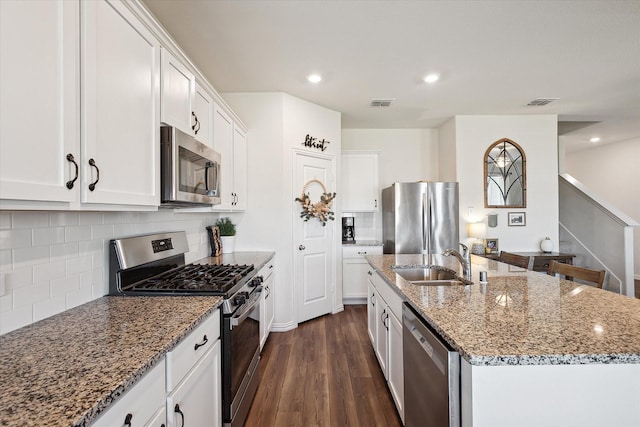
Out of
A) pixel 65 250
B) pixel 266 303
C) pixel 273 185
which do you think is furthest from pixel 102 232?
pixel 273 185

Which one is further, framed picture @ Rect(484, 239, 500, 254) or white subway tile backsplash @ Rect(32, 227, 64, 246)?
framed picture @ Rect(484, 239, 500, 254)

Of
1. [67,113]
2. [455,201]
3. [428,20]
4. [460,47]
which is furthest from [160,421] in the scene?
[455,201]

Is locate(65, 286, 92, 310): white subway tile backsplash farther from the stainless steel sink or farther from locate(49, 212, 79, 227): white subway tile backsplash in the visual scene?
the stainless steel sink

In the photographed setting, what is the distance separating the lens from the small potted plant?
3299 mm

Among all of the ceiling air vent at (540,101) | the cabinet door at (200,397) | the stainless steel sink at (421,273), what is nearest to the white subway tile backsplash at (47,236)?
the cabinet door at (200,397)

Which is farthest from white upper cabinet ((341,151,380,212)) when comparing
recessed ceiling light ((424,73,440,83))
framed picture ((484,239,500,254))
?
framed picture ((484,239,500,254))

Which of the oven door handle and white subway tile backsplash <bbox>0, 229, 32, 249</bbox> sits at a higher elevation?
white subway tile backsplash <bbox>0, 229, 32, 249</bbox>

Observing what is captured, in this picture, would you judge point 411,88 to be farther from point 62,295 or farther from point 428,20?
point 62,295

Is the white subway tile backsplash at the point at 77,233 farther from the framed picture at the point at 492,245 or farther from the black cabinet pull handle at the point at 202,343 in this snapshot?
the framed picture at the point at 492,245

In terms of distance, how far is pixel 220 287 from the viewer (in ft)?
5.62

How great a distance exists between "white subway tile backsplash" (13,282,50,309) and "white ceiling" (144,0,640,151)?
1.90 meters

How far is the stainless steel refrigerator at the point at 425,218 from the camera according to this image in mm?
4188

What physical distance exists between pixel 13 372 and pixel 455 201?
4.35 m

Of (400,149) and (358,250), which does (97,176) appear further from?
(400,149)
